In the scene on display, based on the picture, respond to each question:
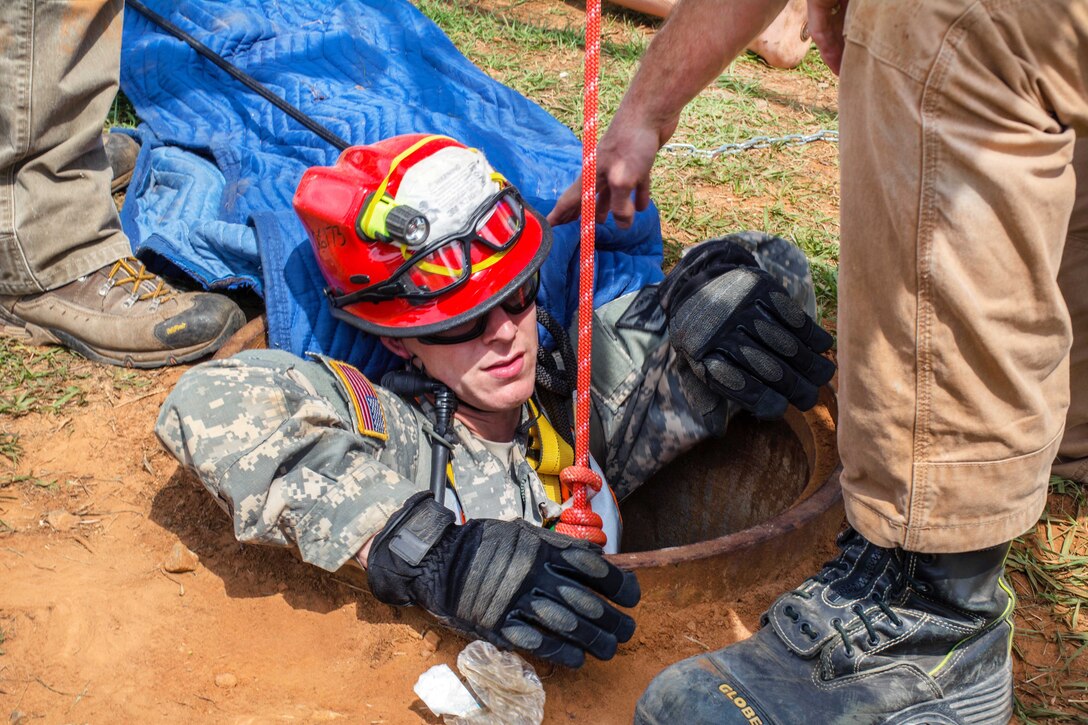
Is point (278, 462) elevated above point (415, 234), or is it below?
below

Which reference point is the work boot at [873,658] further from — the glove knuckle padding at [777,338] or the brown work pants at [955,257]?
the glove knuckle padding at [777,338]

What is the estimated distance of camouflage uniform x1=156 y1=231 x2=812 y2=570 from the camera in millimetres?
2311

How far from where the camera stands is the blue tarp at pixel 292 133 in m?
3.16

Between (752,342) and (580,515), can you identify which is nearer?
(580,515)

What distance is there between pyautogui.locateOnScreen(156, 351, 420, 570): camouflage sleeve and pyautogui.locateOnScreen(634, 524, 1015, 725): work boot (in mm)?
741

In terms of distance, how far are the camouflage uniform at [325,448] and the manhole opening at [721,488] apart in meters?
0.27

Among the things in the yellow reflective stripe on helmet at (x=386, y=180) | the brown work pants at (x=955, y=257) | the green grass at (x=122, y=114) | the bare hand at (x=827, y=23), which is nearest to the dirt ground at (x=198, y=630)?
the brown work pants at (x=955, y=257)

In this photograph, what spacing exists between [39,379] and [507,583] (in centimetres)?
193

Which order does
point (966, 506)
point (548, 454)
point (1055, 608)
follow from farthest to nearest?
1. point (548, 454)
2. point (1055, 608)
3. point (966, 506)

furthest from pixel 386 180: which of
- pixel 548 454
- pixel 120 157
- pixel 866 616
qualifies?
pixel 120 157

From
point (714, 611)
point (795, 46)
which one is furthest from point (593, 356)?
point (795, 46)

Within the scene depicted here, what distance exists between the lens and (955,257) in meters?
1.71

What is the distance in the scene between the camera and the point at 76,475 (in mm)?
2906

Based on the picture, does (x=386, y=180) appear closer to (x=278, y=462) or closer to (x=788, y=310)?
(x=278, y=462)
